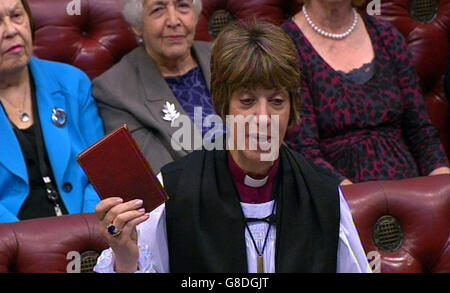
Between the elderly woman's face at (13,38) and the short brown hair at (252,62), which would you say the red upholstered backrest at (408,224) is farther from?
the elderly woman's face at (13,38)

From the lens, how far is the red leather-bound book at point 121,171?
0.98 metres

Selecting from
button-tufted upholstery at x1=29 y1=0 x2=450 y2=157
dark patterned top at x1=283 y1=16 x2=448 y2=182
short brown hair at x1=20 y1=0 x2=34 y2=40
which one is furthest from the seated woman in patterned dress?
short brown hair at x1=20 y1=0 x2=34 y2=40

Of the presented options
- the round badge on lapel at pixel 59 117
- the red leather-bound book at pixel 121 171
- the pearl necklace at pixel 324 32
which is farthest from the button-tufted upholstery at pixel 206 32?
the red leather-bound book at pixel 121 171

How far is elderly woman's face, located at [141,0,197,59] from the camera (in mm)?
1654

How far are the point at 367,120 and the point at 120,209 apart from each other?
2.49ft

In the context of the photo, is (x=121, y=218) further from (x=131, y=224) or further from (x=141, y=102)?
(x=141, y=102)

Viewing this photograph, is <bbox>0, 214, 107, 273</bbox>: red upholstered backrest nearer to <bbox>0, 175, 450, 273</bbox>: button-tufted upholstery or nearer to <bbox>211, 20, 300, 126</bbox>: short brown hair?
<bbox>0, 175, 450, 273</bbox>: button-tufted upholstery

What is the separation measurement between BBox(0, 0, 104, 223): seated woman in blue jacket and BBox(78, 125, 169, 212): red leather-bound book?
19.5 inches

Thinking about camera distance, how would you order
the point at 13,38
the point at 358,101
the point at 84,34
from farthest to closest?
the point at 84,34, the point at 358,101, the point at 13,38

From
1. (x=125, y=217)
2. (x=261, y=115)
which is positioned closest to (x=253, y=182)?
(x=261, y=115)

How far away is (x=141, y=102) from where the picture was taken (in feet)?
5.31

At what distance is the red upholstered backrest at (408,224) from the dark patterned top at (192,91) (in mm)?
485

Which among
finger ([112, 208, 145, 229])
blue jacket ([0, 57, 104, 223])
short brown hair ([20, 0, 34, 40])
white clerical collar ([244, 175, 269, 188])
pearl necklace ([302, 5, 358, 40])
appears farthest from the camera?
pearl necklace ([302, 5, 358, 40])

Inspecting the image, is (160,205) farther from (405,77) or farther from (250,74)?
(405,77)
